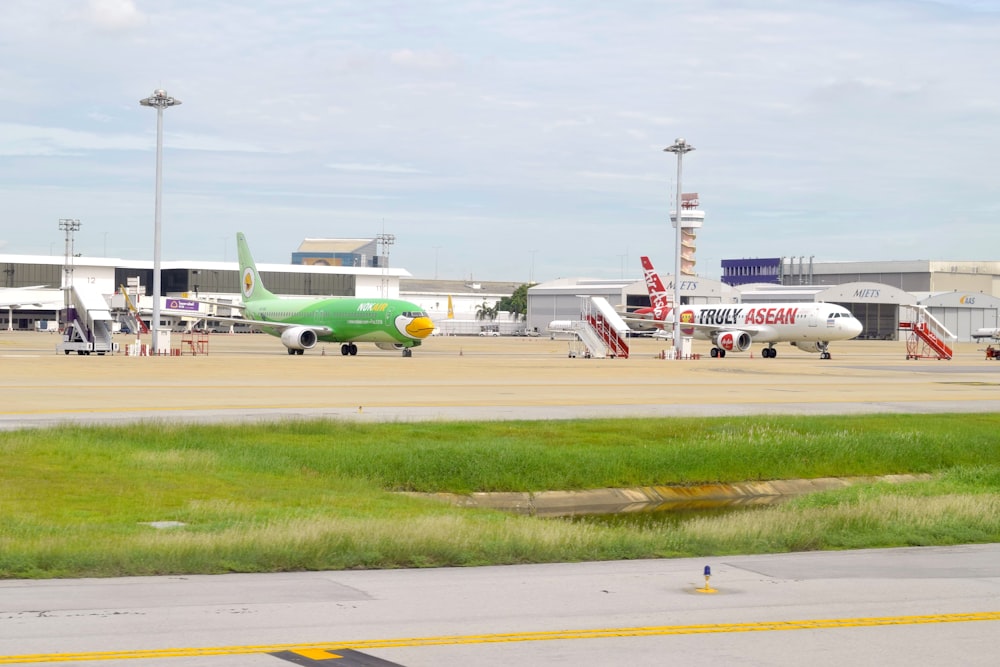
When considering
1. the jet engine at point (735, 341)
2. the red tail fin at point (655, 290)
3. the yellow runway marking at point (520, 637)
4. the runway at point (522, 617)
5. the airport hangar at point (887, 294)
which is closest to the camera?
the yellow runway marking at point (520, 637)

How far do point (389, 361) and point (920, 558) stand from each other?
191ft

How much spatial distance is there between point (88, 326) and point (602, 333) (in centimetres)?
3467

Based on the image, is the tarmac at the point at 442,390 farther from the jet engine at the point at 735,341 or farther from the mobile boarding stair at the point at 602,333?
the jet engine at the point at 735,341

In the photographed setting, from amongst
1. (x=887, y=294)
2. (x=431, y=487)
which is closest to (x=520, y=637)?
(x=431, y=487)

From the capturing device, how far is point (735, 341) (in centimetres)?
9350

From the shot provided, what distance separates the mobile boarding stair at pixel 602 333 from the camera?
87.9 m

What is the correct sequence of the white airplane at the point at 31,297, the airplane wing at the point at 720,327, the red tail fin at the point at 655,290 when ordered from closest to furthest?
the airplane wing at the point at 720,327 → the red tail fin at the point at 655,290 → the white airplane at the point at 31,297

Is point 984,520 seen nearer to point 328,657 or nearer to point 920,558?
point 920,558

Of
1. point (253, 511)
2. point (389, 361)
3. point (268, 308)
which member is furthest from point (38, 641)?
point (268, 308)

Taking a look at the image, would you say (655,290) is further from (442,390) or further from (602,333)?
(442,390)

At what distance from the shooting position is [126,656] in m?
10.0

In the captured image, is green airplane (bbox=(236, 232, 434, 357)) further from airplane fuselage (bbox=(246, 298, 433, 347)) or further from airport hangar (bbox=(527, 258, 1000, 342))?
airport hangar (bbox=(527, 258, 1000, 342))

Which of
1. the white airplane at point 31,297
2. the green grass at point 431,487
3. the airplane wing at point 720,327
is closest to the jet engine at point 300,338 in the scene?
the airplane wing at point 720,327

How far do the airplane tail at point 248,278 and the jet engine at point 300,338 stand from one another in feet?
41.4
